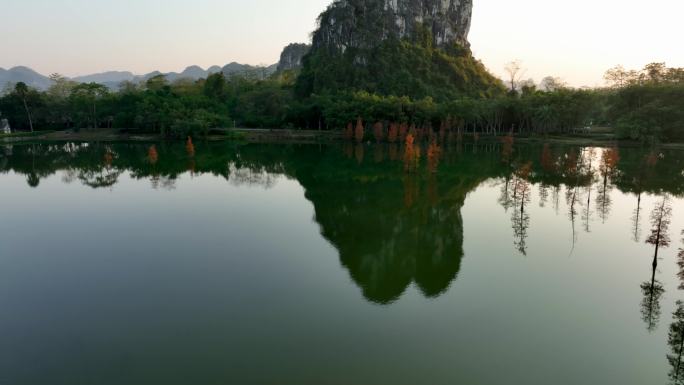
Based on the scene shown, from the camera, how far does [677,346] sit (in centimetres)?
1306

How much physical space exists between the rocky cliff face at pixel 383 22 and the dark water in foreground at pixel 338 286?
102942 mm

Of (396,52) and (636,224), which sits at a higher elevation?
(396,52)

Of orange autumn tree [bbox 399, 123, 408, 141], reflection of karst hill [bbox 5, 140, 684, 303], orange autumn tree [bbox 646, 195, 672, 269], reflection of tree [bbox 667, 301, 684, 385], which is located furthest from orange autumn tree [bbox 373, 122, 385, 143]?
reflection of tree [bbox 667, 301, 684, 385]

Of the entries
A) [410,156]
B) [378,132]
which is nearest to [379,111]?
[378,132]

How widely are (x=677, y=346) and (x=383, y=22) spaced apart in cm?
12934

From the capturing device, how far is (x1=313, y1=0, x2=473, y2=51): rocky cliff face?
129000mm

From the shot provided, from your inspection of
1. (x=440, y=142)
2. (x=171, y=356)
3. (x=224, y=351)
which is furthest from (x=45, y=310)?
(x=440, y=142)

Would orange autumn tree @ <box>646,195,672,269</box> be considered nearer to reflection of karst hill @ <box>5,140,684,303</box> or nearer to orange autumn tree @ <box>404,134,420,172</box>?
reflection of karst hill @ <box>5,140,684,303</box>

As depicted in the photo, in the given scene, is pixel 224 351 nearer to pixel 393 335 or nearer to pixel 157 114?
pixel 393 335

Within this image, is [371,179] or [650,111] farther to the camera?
[650,111]

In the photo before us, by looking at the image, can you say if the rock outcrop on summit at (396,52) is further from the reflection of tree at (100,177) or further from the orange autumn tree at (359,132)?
the reflection of tree at (100,177)

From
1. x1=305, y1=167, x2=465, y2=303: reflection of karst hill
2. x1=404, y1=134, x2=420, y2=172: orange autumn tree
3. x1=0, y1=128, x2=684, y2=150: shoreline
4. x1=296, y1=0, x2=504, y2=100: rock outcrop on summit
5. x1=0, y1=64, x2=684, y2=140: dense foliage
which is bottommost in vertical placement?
x1=305, y1=167, x2=465, y2=303: reflection of karst hill

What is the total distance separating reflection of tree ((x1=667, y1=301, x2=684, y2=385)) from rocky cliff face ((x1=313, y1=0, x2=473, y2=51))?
122 metres

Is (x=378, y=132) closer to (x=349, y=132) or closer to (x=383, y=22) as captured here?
(x=349, y=132)
